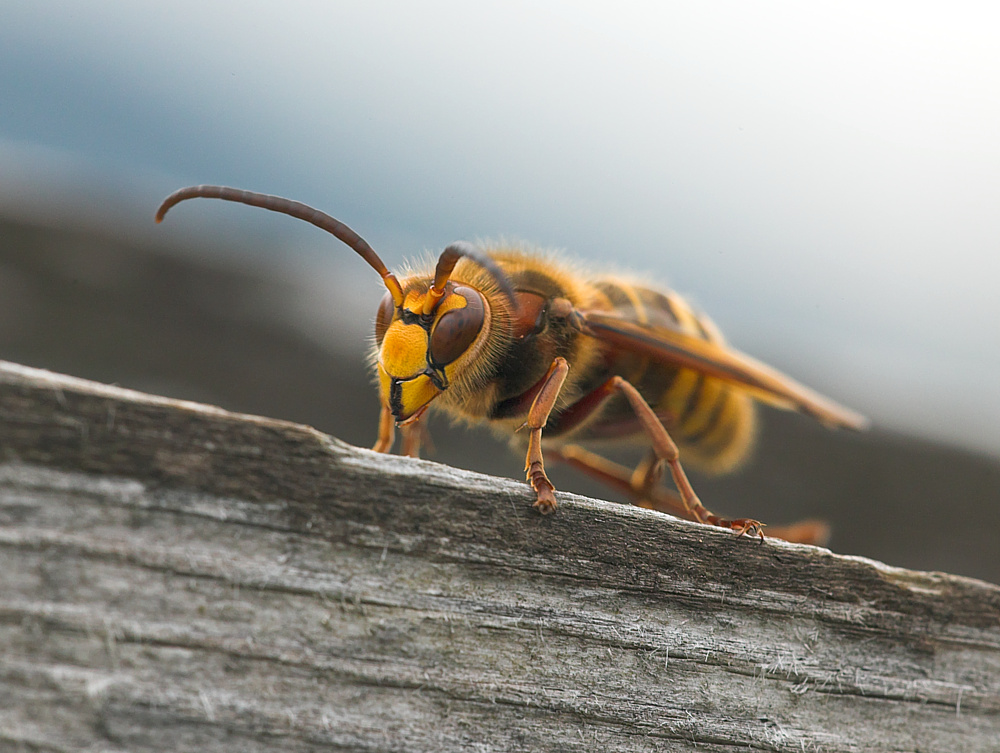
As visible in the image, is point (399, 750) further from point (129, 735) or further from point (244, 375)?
point (244, 375)

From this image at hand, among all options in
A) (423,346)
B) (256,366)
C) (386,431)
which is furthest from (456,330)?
(256,366)

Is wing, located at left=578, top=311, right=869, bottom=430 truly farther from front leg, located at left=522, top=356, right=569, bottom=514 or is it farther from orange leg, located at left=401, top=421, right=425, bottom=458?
orange leg, located at left=401, top=421, right=425, bottom=458

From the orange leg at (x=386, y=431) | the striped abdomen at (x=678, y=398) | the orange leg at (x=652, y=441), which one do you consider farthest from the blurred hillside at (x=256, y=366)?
the orange leg at (x=386, y=431)

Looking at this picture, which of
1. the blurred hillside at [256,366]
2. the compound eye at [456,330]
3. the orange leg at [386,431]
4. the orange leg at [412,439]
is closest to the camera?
the compound eye at [456,330]

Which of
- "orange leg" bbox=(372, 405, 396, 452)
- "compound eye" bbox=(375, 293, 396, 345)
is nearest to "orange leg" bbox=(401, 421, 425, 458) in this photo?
"orange leg" bbox=(372, 405, 396, 452)

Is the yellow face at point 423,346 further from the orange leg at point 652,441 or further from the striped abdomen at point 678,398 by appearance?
the striped abdomen at point 678,398

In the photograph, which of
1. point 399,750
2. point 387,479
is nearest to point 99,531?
point 387,479
